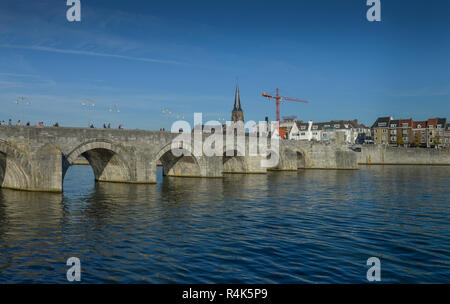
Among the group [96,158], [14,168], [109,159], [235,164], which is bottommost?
[235,164]

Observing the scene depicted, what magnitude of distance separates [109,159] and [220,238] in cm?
2665

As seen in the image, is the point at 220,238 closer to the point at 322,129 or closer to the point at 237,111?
the point at 322,129

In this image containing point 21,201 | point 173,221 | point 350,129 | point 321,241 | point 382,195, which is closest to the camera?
point 321,241

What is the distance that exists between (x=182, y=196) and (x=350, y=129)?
11338 cm

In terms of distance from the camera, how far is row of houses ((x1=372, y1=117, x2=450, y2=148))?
129 metres

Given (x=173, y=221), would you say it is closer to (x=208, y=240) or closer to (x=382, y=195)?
(x=208, y=240)

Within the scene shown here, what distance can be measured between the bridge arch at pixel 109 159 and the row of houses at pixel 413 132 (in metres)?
108

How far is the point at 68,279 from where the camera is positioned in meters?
12.8

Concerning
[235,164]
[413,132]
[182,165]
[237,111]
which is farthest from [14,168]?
[413,132]

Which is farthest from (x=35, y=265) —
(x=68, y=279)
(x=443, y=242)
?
(x=443, y=242)

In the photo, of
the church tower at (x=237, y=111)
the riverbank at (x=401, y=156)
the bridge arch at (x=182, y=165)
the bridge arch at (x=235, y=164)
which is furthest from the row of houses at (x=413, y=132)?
the bridge arch at (x=182, y=165)

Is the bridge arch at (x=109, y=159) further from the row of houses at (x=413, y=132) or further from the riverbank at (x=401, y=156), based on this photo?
the row of houses at (x=413, y=132)

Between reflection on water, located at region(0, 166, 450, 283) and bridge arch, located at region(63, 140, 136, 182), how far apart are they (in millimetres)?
5673

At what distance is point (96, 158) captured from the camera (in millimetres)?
42812
